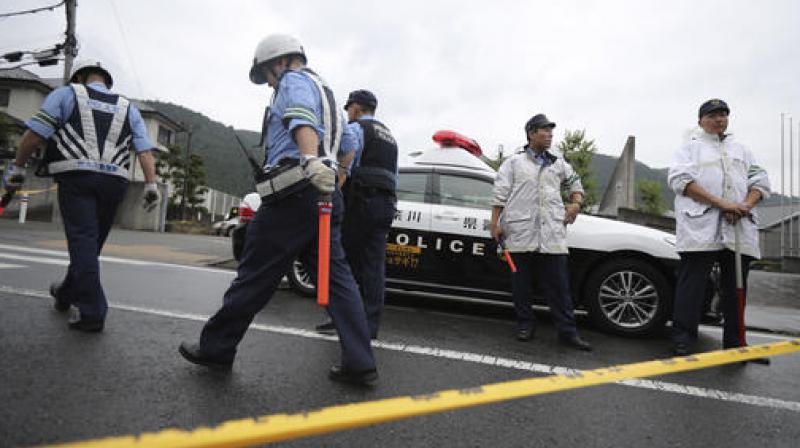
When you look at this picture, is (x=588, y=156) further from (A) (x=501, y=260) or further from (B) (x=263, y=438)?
(B) (x=263, y=438)

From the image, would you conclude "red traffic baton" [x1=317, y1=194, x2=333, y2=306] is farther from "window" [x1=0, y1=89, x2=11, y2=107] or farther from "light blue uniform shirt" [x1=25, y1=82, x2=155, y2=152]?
"window" [x1=0, y1=89, x2=11, y2=107]

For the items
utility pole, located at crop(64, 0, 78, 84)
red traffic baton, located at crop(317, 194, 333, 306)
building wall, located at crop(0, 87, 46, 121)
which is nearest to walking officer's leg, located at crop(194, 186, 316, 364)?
red traffic baton, located at crop(317, 194, 333, 306)

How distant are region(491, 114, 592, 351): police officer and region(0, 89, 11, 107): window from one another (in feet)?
118

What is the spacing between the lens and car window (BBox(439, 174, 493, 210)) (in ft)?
15.1

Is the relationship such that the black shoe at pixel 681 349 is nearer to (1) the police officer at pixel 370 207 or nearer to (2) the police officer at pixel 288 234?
(1) the police officer at pixel 370 207

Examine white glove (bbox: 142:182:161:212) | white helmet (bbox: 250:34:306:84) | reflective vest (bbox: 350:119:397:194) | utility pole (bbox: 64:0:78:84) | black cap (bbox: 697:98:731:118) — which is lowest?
white glove (bbox: 142:182:161:212)

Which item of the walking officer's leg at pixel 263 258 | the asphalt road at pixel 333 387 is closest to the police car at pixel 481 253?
the asphalt road at pixel 333 387

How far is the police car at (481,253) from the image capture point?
4.00 meters

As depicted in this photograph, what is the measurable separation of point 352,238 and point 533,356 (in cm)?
142

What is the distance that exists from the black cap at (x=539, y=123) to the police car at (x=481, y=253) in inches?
36.6

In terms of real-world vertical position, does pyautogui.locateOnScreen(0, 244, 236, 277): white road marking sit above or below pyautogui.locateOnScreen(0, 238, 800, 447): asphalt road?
above

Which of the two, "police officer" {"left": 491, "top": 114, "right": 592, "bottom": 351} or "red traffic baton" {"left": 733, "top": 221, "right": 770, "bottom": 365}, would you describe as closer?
"red traffic baton" {"left": 733, "top": 221, "right": 770, "bottom": 365}

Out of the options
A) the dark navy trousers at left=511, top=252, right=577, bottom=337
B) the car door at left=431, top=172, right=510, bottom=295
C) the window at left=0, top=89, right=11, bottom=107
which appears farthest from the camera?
the window at left=0, top=89, right=11, bottom=107

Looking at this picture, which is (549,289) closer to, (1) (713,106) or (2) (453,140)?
(1) (713,106)
